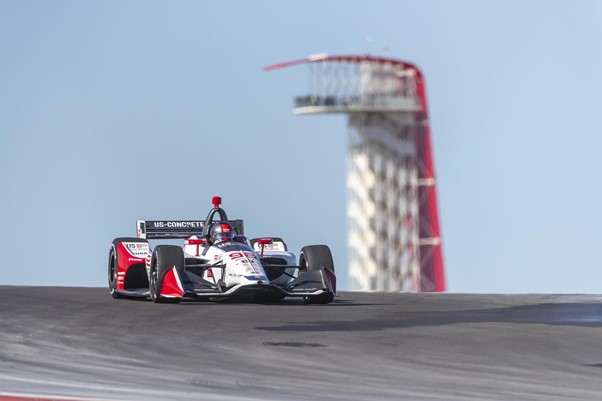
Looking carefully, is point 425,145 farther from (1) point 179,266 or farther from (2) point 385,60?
(1) point 179,266

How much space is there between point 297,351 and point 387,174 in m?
67.8

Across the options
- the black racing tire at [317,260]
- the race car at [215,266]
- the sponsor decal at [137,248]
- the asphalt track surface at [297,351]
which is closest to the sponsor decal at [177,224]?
the race car at [215,266]

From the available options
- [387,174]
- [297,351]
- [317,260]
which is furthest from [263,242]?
[387,174]

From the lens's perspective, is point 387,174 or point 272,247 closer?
point 272,247

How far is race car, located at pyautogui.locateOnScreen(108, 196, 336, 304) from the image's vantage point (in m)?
17.2

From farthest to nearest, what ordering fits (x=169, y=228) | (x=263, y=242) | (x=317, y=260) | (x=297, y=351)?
(x=169, y=228), (x=263, y=242), (x=317, y=260), (x=297, y=351)

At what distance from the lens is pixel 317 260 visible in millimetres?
18141

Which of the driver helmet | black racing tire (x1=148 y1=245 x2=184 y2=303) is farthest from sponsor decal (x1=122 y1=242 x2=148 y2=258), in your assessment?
black racing tire (x1=148 y1=245 x2=184 y2=303)

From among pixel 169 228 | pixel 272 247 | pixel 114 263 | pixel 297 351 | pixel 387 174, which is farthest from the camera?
pixel 387 174

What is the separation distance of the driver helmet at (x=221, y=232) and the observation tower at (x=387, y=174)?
2298 inches

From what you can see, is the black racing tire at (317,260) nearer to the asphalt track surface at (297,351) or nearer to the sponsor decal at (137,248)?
the asphalt track surface at (297,351)

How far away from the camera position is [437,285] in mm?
73188

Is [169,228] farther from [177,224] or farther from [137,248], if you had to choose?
[137,248]

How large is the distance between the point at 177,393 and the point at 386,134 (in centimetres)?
7238
